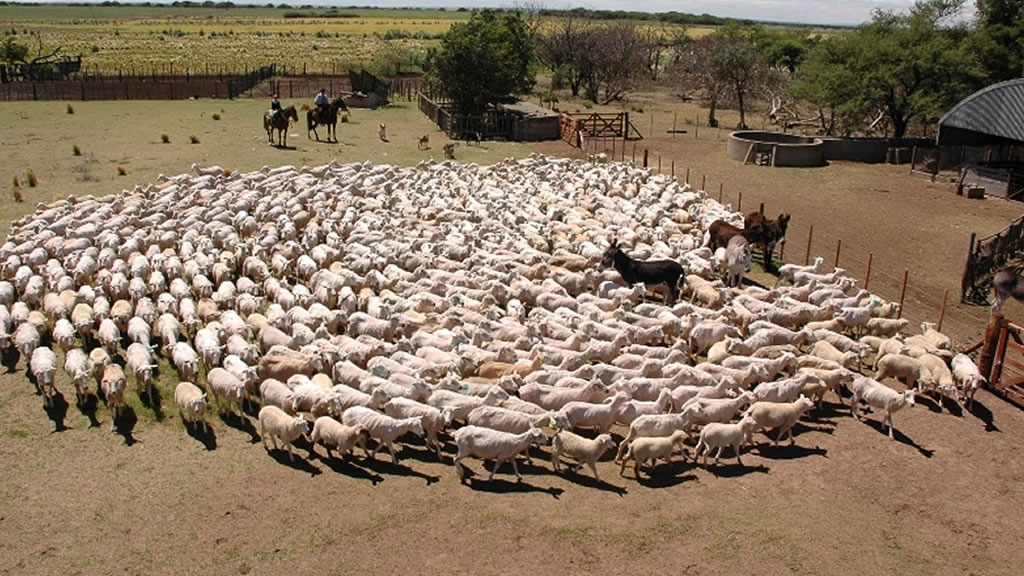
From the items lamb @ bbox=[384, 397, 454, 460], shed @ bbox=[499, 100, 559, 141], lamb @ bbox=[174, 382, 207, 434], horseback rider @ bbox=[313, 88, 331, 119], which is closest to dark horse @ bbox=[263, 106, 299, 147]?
horseback rider @ bbox=[313, 88, 331, 119]

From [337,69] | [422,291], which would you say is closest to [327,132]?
[422,291]

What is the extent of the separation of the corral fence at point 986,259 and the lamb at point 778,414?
8138 mm

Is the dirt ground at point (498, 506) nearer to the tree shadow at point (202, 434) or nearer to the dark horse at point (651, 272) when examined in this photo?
the tree shadow at point (202, 434)

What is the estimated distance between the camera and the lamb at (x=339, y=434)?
1044cm

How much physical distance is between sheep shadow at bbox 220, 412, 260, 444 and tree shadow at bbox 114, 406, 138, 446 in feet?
4.01

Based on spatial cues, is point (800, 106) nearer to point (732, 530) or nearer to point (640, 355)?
point (640, 355)

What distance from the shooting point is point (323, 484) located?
1027 cm

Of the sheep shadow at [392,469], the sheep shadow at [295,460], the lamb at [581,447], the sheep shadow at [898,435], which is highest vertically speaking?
the lamb at [581,447]

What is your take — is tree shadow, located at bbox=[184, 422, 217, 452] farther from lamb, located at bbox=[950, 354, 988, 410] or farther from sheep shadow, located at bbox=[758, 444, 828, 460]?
lamb, located at bbox=[950, 354, 988, 410]

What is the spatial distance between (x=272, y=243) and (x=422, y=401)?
8.66 metres

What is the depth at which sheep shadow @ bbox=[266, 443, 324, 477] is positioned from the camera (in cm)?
1061

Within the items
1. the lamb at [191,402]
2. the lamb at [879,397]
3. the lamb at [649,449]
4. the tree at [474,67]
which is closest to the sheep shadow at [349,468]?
the lamb at [191,402]

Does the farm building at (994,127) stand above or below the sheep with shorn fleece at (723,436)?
above

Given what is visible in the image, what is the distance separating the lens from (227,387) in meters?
11.7
